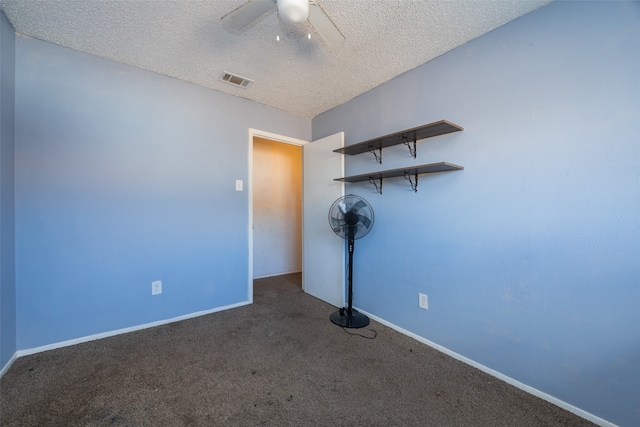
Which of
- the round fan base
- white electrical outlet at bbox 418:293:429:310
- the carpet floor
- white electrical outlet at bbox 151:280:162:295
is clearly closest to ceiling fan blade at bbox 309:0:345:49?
white electrical outlet at bbox 418:293:429:310

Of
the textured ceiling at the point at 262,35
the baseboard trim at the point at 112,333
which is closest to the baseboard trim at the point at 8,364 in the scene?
the baseboard trim at the point at 112,333

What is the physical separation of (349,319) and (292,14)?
2.30 metres

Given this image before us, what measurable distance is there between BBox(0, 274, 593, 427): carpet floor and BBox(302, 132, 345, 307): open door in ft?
2.42

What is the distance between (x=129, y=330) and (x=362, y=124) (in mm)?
2882

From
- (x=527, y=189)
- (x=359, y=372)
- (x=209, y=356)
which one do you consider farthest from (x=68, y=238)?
(x=527, y=189)

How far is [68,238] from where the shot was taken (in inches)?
75.8

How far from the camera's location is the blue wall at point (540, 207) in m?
1.23

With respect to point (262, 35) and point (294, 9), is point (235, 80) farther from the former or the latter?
point (294, 9)

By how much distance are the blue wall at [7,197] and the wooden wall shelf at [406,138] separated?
2.43 metres

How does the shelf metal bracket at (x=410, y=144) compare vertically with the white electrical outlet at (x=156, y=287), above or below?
above

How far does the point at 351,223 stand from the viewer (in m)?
2.31

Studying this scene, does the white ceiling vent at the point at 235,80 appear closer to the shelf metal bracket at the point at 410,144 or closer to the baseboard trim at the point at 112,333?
the shelf metal bracket at the point at 410,144

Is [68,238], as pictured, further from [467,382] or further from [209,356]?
[467,382]

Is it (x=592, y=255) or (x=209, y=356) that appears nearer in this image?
(x=592, y=255)
